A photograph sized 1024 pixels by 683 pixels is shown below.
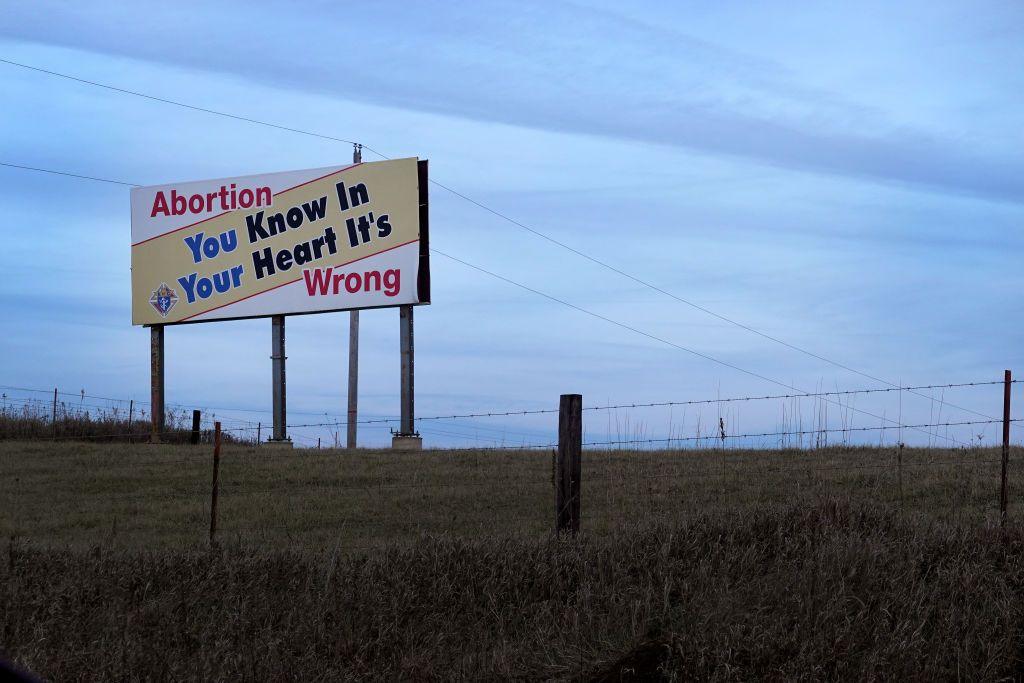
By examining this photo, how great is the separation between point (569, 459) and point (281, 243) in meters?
20.3

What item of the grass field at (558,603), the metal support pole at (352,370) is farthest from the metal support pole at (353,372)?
the grass field at (558,603)

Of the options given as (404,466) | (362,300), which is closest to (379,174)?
(362,300)

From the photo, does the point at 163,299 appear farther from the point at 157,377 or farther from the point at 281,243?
the point at 281,243

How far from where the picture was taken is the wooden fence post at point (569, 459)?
11.0 metres

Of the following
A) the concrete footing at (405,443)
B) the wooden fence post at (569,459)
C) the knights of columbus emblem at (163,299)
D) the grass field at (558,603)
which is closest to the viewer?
the grass field at (558,603)

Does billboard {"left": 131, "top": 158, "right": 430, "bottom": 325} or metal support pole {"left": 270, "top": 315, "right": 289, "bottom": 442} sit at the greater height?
billboard {"left": 131, "top": 158, "right": 430, "bottom": 325}

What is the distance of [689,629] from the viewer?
271 inches

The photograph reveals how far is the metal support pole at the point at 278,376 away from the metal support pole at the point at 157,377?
362 cm

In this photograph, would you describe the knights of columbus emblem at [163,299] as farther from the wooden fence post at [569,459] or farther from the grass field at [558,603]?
the wooden fence post at [569,459]

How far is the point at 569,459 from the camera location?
36.4 ft

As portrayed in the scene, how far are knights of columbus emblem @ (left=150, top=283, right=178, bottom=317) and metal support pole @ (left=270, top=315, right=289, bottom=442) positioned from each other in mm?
3244

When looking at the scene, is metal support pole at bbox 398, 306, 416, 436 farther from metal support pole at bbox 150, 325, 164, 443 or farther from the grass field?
the grass field

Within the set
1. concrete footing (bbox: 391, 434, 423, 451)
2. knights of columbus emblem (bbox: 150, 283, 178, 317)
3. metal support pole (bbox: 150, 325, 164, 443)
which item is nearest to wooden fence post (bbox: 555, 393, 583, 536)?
concrete footing (bbox: 391, 434, 423, 451)

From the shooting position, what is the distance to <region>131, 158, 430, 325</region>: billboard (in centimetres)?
2855
